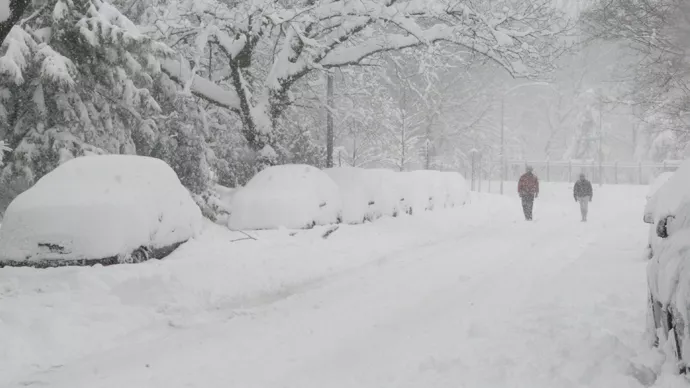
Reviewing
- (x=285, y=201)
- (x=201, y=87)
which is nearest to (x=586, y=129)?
(x=201, y=87)

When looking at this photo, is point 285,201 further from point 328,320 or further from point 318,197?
point 328,320

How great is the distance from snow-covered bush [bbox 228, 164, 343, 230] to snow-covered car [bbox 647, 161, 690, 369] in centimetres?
795

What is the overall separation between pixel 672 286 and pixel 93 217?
6.51m

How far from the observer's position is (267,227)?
11.2 metres

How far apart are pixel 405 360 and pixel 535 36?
33.8ft

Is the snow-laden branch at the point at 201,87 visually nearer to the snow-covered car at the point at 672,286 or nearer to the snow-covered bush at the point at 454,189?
the snow-covered bush at the point at 454,189

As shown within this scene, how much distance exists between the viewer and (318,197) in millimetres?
12375

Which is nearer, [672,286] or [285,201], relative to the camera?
[672,286]

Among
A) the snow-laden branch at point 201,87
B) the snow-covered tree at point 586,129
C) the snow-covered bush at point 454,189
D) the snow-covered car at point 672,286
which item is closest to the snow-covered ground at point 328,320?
the snow-covered car at point 672,286

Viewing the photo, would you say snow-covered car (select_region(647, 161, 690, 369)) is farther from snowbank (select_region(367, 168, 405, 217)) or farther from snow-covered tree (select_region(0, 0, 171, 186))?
snowbank (select_region(367, 168, 405, 217))

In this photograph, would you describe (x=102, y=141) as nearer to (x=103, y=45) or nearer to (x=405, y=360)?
(x=103, y=45)

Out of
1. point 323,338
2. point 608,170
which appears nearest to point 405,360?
point 323,338

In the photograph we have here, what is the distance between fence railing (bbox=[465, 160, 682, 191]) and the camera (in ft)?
130

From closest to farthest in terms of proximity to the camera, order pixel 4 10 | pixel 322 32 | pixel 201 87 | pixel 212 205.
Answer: pixel 4 10
pixel 212 205
pixel 322 32
pixel 201 87
